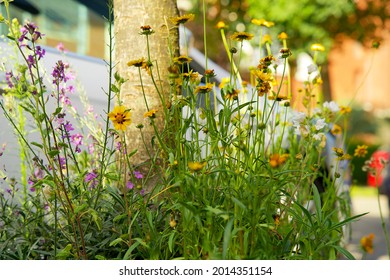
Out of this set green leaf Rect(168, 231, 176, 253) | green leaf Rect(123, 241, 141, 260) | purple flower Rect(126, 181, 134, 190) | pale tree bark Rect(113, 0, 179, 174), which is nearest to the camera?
green leaf Rect(168, 231, 176, 253)

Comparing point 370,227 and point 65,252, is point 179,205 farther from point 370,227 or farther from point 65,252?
point 370,227

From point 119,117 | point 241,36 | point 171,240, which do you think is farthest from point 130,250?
point 241,36

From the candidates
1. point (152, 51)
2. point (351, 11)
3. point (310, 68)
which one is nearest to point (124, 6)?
point (152, 51)

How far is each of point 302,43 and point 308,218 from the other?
16012 millimetres

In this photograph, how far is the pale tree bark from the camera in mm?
3852

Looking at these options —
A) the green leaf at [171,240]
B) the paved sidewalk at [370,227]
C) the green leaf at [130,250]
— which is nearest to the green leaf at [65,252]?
the green leaf at [130,250]

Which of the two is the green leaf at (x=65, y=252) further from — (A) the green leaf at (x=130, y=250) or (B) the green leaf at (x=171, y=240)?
(B) the green leaf at (x=171, y=240)

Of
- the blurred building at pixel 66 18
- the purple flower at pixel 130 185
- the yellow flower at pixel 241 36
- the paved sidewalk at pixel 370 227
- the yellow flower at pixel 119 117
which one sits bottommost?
the paved sidewalk at pixel 370 227

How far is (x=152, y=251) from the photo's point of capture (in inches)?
122

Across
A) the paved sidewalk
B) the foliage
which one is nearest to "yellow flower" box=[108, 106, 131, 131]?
the foliage

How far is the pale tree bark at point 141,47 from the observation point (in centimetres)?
385

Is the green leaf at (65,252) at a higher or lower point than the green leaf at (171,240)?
lower

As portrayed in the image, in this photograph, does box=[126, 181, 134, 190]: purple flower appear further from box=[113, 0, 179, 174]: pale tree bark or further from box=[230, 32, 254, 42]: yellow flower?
box=[230, 32, 254, 42]: yellow flower

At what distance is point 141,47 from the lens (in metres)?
3.92
